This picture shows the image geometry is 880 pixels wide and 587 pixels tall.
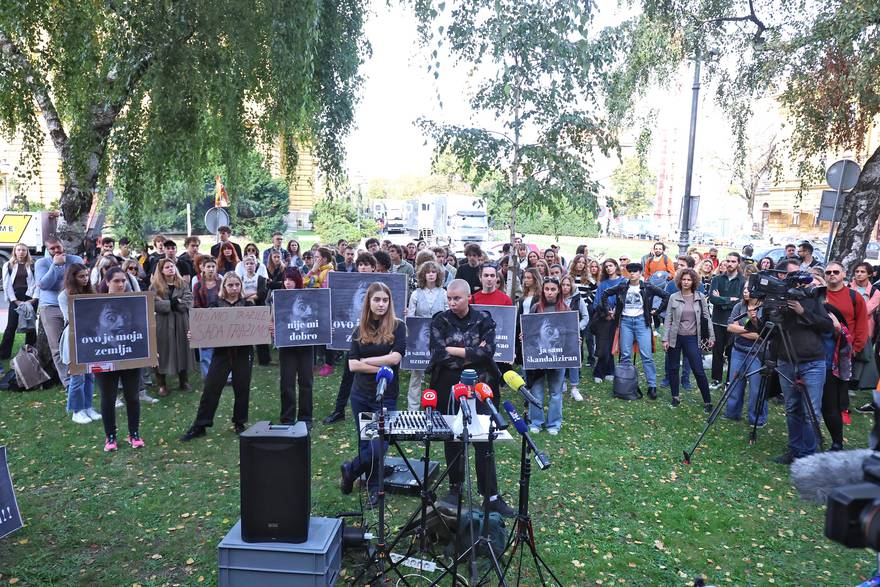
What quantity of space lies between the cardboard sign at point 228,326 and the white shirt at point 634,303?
17.8 feet

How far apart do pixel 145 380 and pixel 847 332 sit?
9.81 m

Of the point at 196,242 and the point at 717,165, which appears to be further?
the point at 717,165

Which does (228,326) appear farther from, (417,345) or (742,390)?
A: (742,390)

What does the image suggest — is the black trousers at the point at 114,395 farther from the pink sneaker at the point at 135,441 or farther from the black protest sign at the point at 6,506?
the black protest sign at the point at 6,506

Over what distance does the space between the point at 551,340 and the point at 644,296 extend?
226 cm

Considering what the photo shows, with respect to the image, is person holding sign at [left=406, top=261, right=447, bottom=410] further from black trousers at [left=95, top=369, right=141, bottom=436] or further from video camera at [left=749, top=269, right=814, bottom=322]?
video camera at [left=749, top=269, right=814, bottom=322]

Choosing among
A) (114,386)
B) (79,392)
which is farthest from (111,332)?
(79,392)

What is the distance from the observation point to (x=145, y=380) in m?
9.21

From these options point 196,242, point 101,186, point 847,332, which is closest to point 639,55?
point 847,332

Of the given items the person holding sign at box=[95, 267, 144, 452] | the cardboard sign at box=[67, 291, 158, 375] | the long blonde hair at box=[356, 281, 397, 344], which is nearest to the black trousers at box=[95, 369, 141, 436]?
the person holding sign at box=[95, 267, 144, 452]

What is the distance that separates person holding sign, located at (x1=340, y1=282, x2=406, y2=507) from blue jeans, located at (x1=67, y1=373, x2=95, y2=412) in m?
4.15

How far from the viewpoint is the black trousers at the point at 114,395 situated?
20.9ft

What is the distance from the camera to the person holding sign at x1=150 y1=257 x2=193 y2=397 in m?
8.46

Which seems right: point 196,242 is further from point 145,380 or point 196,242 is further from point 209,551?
point 209,551
